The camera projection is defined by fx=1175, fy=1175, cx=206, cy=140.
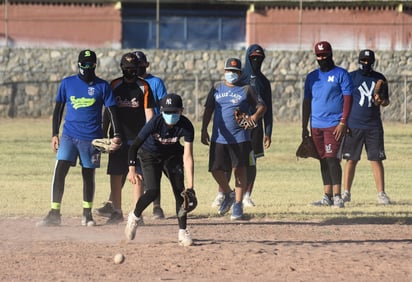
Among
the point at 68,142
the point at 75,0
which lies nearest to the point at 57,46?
the point at 75,0

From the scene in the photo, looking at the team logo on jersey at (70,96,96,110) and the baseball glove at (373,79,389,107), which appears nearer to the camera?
the team logo on jersey at (70,96,96,110)

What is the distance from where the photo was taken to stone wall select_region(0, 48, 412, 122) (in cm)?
3616

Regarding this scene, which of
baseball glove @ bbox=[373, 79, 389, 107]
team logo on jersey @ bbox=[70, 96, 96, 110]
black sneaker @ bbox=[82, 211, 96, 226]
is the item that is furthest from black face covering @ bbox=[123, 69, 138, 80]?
baseball glove @ bbox=[373, 79, 389, 107]

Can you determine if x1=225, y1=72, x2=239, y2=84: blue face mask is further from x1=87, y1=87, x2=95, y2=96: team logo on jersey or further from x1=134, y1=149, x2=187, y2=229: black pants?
x1=134, y1=149, x2=187, y2=229: black pants

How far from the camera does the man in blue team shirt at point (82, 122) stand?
13500 mm

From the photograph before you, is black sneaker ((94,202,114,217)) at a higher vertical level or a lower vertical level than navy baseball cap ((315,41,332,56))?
lower

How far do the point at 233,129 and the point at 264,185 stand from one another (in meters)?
4.66

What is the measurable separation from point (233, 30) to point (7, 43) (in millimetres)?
7853

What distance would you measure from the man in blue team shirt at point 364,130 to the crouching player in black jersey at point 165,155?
479cm

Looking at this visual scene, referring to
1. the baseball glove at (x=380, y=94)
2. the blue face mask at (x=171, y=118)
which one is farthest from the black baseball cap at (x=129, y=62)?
the baseball glove at (x=380, y=94)

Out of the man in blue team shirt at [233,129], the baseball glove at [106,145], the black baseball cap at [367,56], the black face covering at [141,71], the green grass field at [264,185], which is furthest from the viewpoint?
the black baseball cap at [367,56]

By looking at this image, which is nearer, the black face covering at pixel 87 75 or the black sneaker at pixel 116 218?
the black face covering at pixel 87 75

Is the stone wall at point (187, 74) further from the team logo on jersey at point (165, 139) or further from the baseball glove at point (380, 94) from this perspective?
the team logo on jersey at point (165, 139)

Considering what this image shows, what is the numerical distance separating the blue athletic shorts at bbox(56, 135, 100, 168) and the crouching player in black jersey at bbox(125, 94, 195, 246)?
3.69ft
